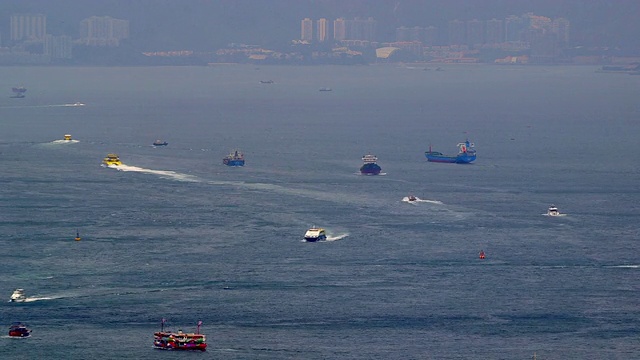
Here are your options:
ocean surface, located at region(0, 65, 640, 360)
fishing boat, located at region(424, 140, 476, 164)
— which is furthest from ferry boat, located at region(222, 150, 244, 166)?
fishing boat, located at region(424, 140, 476, 164)

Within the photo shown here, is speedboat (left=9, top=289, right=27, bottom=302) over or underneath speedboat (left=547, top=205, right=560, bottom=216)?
underneath

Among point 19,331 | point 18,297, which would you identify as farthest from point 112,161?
point 19,331

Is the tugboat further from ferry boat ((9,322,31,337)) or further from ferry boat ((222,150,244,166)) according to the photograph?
ferry boat ((222,150,244,166))

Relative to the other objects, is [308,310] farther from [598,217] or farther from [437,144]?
[437,144]

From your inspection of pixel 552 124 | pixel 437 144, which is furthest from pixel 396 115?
pixel 437 144

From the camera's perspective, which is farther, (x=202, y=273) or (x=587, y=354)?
(x=202, y=273)

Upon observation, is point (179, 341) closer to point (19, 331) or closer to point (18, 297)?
point (19, 331)

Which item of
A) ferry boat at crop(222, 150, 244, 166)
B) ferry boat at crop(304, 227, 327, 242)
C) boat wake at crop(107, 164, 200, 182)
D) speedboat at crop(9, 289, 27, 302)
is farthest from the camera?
ferry boat at crop(222, 150, 244, 166)
